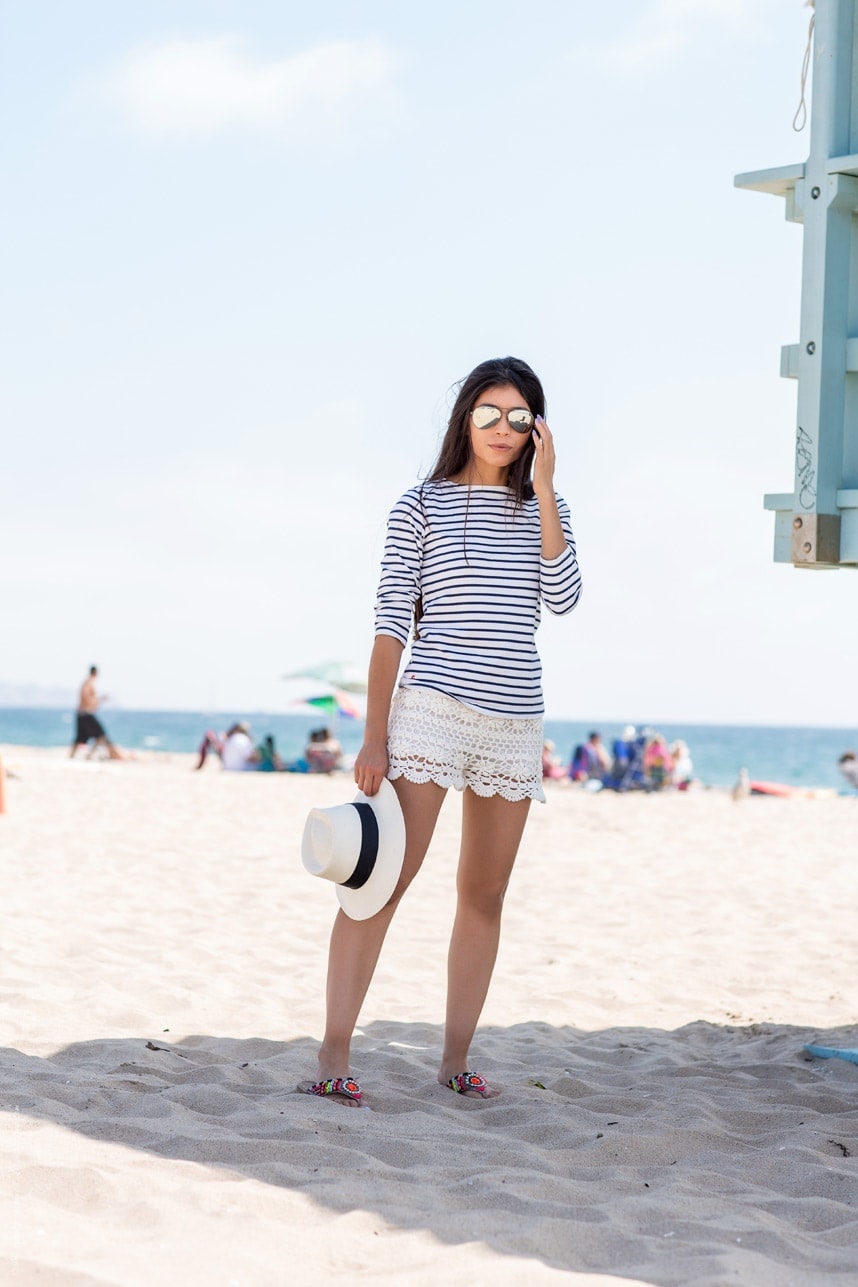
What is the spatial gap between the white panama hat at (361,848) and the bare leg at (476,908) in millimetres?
267

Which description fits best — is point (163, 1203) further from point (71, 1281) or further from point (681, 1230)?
point (681, 1230)

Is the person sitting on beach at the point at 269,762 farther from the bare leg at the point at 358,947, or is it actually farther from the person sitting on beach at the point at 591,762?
the bare leg at the point at 358,947

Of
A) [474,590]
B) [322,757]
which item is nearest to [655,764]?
[322,757]

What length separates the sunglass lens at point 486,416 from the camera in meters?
3.68

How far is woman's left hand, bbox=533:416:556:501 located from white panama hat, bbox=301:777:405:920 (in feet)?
2.87

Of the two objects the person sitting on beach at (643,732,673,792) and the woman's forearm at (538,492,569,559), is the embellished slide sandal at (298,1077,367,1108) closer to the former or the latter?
the woman's forearm at (538,492,569,559)

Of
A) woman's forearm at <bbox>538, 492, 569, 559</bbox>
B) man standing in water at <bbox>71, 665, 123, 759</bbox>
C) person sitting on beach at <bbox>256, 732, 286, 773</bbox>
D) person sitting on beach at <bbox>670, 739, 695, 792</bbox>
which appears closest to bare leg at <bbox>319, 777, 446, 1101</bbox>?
woman's forearm at <bbox>538, 492, 569, 559</bbox>

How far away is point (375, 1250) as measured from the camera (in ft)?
8.33

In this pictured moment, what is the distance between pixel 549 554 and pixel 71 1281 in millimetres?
2104

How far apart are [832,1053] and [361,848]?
207 centimetres

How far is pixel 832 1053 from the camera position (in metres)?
4.60

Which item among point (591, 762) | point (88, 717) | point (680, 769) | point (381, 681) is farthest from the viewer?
point (88, 717)

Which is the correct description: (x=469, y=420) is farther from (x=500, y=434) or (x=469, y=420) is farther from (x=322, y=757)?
(x=322, y=757)

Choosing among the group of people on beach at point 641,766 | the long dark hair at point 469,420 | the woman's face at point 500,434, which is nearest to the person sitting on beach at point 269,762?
the group of people on beach at point 641,766
